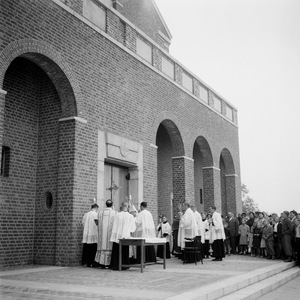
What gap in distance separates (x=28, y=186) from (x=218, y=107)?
14.2m

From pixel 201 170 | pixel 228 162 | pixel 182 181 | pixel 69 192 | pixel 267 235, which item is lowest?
pixel 267 235

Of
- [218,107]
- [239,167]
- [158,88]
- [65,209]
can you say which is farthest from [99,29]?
[239,167]

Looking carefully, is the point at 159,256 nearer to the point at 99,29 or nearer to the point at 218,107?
the point at 99,29

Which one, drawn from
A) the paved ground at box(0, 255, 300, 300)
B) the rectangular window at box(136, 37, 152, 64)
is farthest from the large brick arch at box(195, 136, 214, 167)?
the paved ground at box(0, 255, 300, 300)

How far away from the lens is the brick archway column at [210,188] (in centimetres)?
2150

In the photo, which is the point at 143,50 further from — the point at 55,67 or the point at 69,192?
the point at 69,192

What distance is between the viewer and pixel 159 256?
1459cm

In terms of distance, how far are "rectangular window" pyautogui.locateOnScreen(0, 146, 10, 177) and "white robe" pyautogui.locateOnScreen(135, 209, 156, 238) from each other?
148 inches

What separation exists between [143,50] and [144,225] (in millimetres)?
7183

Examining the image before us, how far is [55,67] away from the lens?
11422mm

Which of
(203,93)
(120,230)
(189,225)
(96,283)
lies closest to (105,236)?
(120,230)

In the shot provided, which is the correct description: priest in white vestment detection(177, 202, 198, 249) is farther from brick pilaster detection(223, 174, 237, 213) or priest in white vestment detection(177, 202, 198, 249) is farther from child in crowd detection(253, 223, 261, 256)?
brick pilaster detection(223, 174, 237, 213)

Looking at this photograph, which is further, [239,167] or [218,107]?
[239,167]

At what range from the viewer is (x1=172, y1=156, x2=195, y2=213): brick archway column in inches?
722
